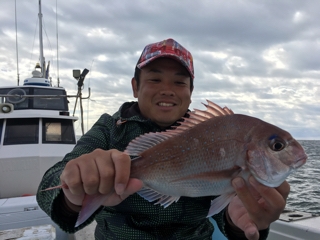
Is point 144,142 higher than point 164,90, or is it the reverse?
point 164,90

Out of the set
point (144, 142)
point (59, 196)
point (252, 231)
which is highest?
point (144, 142)

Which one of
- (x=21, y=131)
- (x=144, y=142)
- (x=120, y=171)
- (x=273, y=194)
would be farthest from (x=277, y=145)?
(x=21, y=131)

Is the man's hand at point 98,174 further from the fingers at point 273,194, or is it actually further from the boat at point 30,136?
the boat at point 30,136

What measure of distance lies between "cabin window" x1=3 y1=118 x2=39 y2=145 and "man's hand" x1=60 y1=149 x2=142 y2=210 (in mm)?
6870

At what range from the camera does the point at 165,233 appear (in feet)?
7.25

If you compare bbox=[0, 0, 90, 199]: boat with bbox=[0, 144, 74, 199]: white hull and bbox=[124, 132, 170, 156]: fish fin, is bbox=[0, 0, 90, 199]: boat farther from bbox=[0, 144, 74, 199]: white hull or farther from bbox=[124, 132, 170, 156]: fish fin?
bbox=[124, 132, 170, 156]: fish fin

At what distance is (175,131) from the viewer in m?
1.83

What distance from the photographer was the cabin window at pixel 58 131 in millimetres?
7926

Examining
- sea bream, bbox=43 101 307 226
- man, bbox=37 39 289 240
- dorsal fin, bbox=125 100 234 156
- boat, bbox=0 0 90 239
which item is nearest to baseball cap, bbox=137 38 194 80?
man, bbox=37 39 289 240

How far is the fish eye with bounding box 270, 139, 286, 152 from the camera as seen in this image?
5.30ft

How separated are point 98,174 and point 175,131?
0.60 m

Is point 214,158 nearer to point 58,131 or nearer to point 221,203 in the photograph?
point 221,203

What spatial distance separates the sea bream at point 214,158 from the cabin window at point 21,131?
6.78m

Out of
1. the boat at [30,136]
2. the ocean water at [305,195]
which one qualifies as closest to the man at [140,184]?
the boat at [30,136]
